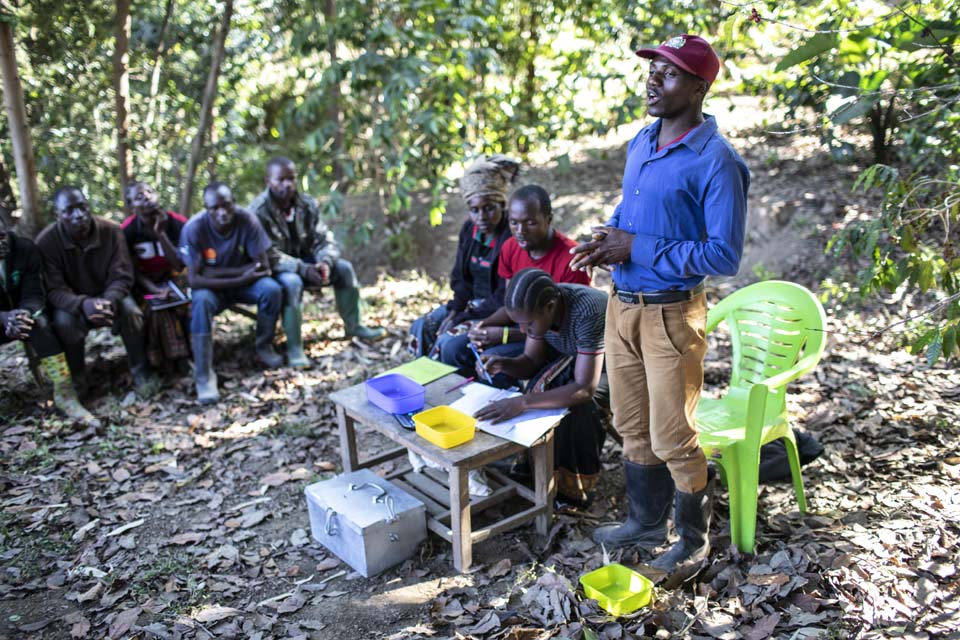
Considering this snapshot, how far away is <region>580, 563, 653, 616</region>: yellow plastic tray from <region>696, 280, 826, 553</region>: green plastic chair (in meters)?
0.58

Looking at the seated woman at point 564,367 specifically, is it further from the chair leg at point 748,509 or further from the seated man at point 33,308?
the seated man at point 33,308

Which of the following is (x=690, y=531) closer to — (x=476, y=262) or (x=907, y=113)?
(x=476, y=262)

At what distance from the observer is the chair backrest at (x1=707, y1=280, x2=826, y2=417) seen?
3.52 meters

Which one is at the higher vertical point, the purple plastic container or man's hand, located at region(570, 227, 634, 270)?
man's hand, located at region(570, 227, 634, 270)

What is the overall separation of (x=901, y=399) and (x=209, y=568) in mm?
4228

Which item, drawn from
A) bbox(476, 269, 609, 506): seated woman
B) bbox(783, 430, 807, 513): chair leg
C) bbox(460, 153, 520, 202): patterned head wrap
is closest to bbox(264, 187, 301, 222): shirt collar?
bbox(460, 153, 520, 202): patterned head wrap

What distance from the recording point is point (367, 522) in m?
3.42

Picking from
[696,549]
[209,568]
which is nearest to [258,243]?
[209,568]

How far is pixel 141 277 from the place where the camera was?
19.4ft

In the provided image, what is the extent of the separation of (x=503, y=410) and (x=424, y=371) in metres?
0.73

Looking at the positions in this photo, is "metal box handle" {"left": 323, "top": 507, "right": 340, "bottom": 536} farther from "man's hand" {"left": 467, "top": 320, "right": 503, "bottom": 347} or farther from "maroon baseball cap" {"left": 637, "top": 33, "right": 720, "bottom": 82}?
"maroon baseball cap" {"left": 637, "top": 33, "right": 720, "bottom": 82}

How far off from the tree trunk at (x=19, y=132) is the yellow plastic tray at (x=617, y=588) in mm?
5264

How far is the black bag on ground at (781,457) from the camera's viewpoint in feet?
12.9

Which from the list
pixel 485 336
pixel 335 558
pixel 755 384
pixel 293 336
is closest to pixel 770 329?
pixel 755 384
